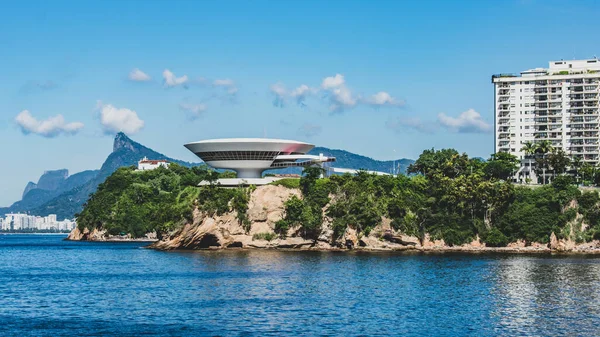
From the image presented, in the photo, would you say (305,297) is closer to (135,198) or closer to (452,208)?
(452,208)

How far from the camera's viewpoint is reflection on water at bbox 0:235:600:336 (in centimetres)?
4084

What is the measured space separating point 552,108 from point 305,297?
10023 cm

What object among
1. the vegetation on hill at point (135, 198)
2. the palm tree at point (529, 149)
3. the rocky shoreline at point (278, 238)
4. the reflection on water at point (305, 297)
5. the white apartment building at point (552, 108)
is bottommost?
the reflection on water at point (305, 297)

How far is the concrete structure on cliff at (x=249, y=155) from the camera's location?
113 m

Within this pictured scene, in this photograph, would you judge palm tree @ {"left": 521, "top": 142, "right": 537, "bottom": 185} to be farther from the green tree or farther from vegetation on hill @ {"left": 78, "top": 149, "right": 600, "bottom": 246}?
vegetation on hill @ {"left": 78, "top": 149, "right": 600, "bottom": 246}

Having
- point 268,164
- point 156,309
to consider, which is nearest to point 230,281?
point 156,309

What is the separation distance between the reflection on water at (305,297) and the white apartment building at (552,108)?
59.9 metres

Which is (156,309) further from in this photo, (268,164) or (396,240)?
(268,164)

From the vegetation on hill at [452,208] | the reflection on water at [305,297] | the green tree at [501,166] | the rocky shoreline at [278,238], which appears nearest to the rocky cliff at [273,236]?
the rocky shoreline at [278,238]

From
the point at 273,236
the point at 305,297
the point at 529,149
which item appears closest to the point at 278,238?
the point at 273,236

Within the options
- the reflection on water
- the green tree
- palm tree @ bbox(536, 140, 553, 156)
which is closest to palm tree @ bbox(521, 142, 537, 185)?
palm tree @ bbox(536, 140, 553, 156)

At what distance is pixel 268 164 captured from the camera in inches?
4626

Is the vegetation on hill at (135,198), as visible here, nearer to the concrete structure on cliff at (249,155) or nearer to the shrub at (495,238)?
the concrete structure on cliff at (249,155)

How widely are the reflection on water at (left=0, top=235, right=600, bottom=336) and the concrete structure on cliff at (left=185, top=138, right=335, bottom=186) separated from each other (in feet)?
109
